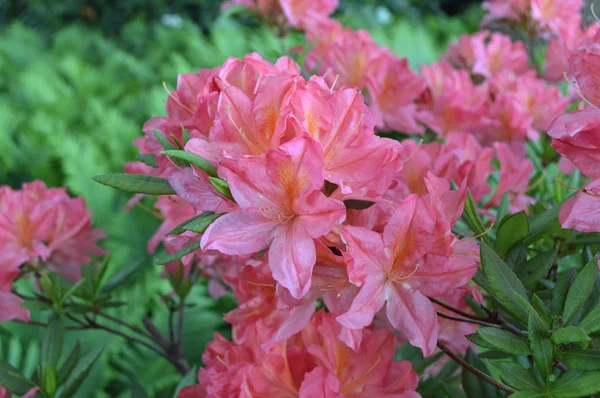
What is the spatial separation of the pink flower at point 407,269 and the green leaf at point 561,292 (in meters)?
0.10

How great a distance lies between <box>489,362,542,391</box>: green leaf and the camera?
2.15 ft

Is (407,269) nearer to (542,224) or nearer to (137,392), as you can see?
(542,224)

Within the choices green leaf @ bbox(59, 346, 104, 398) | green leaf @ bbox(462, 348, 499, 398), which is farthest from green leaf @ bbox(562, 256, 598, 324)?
green leaf @ bbox(59, 346, 104, 398)

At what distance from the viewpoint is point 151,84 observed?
3945 millimetres

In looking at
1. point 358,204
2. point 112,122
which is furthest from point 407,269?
point 112,122

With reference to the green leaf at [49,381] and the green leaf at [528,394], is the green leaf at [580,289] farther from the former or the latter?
the green leaf at [49,381]

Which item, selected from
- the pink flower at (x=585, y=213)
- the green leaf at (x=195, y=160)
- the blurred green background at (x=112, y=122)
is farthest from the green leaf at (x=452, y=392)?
the blurred green background at (x=112, y=122)

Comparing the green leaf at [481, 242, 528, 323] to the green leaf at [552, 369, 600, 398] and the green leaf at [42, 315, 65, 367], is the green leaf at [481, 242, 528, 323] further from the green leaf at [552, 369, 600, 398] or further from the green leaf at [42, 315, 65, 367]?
the green leaf at [42, 315, 65, 367]

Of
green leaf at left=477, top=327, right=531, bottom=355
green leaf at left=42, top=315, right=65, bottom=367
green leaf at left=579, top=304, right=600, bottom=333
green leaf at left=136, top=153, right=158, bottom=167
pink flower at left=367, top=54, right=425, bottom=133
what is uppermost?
green leaf at left=136, top=153, right=158, bottom=167

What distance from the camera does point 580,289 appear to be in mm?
642

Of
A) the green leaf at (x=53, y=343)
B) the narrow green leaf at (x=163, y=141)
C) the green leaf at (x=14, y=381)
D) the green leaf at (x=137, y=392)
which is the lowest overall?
the green leaf at (x=137, y=392)

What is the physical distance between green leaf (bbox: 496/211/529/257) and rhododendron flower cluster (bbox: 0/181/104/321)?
70 centimetres

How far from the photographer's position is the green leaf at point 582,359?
0.61m

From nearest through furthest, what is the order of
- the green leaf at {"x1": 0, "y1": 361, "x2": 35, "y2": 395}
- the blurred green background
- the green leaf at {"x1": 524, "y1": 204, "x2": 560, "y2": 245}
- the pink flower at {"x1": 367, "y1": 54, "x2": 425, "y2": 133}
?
the green leaf at {"x1": 524, "y1": 204, "x2": 560, "y2": 245}
the green leaf at {"x1": 0, "y1": 361, "x2": 35, "y2": 395}
the pink flower at {"x1": 367, "y1": 54, "x2": 425, "y2": 133}
the blurred green background
